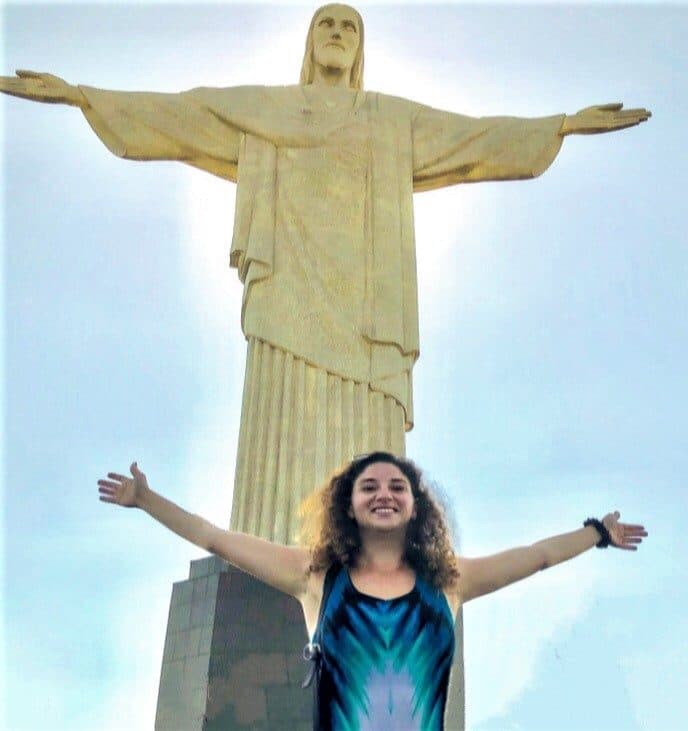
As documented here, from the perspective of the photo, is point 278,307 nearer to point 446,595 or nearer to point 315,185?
point 315,185

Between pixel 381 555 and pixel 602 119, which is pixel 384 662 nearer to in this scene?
pixel 381 555

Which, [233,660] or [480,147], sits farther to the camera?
[480,147]

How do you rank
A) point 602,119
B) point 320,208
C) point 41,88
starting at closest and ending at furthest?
point 320,208 < point 41,88 < point 602,119

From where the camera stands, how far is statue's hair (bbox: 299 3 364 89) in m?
9.27

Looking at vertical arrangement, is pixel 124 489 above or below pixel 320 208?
below

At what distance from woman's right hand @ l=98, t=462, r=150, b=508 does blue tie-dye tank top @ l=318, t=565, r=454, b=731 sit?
552mm

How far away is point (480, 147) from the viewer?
902cm

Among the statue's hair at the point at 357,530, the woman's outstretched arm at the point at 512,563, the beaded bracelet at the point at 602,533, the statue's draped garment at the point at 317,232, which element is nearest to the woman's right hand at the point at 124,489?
the statue's hair at the point at 357,530

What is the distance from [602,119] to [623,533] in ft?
20.6

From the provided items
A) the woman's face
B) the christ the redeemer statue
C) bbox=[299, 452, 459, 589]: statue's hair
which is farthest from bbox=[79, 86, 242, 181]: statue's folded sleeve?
the woman's face

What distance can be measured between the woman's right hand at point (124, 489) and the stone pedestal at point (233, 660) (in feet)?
10.4

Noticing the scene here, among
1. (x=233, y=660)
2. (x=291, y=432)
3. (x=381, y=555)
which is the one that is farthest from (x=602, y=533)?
(x=291, y=432)

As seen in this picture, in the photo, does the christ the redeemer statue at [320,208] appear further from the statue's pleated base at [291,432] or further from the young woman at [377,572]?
the young woman at [377,572]

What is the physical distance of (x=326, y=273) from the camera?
7977mm
